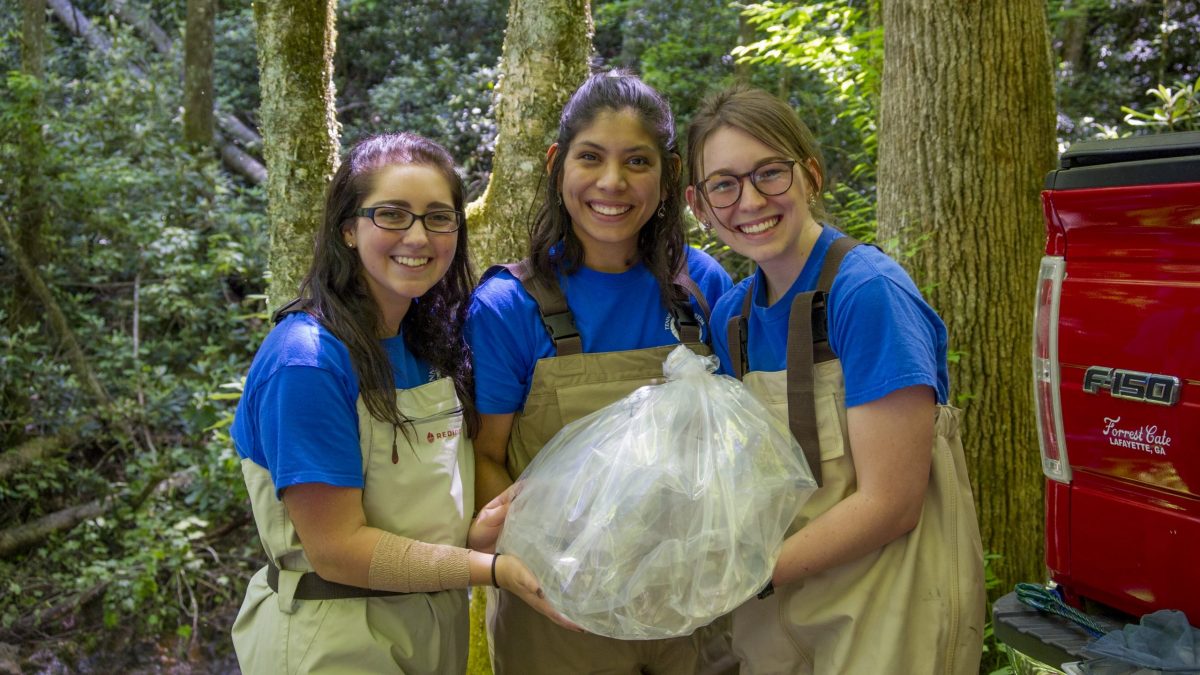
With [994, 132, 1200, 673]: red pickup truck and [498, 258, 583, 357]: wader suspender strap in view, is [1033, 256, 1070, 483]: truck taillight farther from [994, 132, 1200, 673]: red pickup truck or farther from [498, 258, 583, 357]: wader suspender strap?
[498, 258, 583, 357]: wader suspender strap

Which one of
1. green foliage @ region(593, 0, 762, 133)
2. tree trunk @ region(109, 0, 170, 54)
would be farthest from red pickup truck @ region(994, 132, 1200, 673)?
tree trunk @ region(109, 0, 170, 54)

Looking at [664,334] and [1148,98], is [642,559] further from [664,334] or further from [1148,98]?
[1148,98]

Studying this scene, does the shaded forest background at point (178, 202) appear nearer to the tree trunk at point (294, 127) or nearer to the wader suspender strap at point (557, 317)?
the tree trunk at point (294, 127)

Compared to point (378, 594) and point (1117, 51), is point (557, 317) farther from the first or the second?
point (1117, 51)

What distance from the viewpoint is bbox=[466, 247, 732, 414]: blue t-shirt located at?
2.36 metres

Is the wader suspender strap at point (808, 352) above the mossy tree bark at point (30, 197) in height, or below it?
below

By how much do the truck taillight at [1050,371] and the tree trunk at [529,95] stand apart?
203 cm

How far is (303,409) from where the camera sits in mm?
1949

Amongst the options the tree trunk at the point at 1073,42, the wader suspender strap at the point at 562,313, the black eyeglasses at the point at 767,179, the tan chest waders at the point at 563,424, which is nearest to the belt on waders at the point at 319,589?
the tan chest waders at the point at 563,424

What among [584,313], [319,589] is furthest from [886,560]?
[319,589]

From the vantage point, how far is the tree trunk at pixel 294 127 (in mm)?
3645

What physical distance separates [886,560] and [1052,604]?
355 mm

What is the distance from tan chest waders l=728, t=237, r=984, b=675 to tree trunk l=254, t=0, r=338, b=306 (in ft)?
7.44

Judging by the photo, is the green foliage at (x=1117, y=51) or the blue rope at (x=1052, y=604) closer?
the blue rope at (x=1052, y=604)
